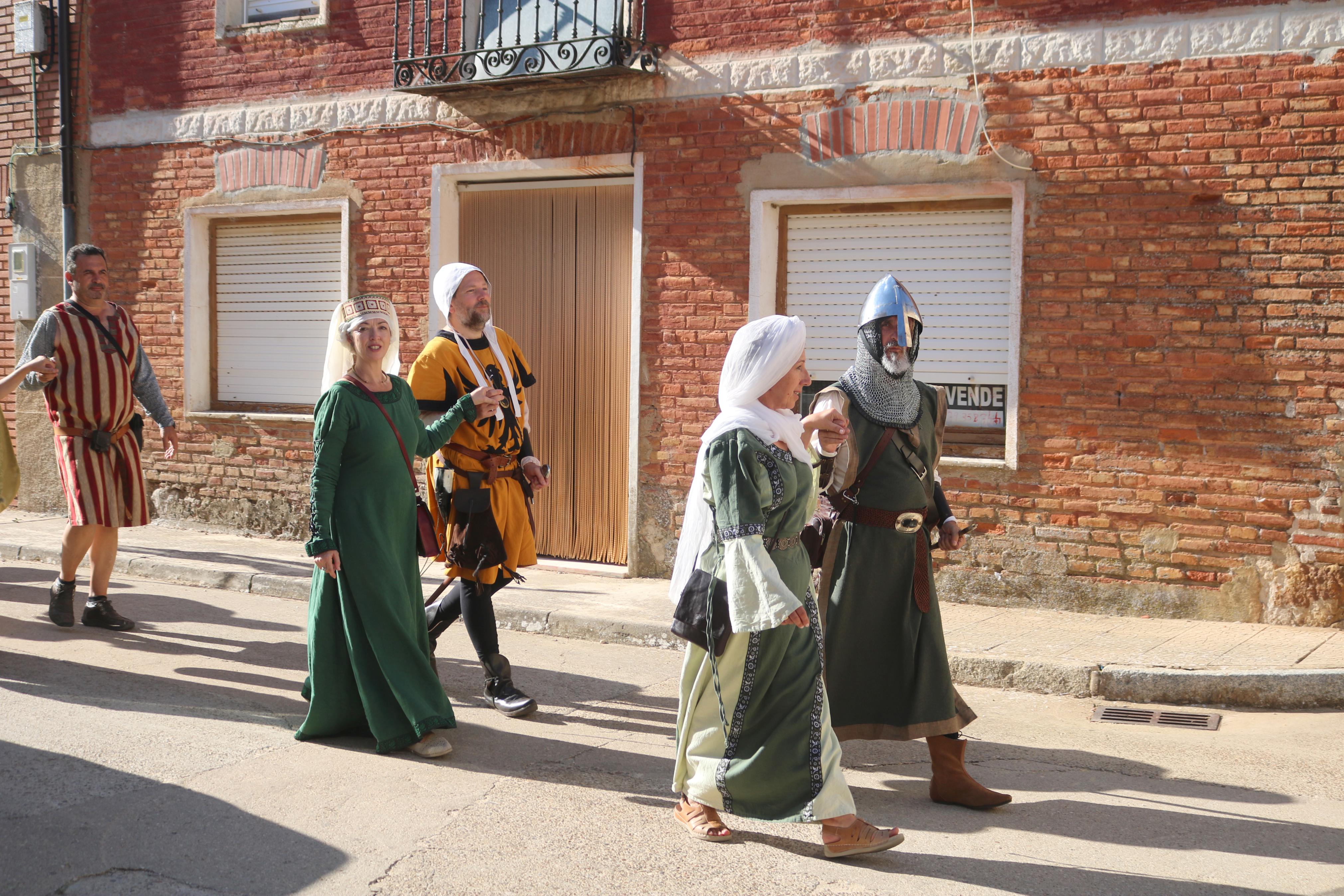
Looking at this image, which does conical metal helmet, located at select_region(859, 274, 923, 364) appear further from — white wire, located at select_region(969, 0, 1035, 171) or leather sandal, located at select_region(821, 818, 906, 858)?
white wire, located at select_region(969, 0, 1035, 171)

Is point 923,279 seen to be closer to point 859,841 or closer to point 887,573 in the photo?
point 887,573

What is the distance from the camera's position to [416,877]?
3.74 m

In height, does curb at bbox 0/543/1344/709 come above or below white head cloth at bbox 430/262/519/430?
below

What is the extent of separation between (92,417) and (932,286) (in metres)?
5.28

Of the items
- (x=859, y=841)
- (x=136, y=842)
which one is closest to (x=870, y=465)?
(x=859, y=841)

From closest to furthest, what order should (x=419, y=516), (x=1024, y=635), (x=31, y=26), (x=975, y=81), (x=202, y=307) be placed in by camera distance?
(x=419, y=516) < (x=1024, y=635) < (x=975, y=81) < (x=202, y=307) < (x=31, y=26)

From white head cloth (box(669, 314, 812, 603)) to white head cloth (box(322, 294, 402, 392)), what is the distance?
1681 millimetres

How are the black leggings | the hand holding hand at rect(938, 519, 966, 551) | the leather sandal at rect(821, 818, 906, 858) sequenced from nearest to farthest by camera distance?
the leather sandal at rect(821, 818, 906, 858), the hand holding hand at rect(938, 519, 966, 551), the black leggings

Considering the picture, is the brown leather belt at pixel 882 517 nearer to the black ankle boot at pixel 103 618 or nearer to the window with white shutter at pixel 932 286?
the window with white shutter at pixel 932 286

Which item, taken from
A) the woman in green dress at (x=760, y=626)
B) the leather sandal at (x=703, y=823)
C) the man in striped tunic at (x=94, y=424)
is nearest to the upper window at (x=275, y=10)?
the man in striped tunic at (x=94, y=424)

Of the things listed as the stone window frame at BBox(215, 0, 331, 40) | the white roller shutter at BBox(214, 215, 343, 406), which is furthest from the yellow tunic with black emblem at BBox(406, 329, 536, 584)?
the stone window frame at BBox(215, 0, 331, 40)

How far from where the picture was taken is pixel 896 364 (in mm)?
4664

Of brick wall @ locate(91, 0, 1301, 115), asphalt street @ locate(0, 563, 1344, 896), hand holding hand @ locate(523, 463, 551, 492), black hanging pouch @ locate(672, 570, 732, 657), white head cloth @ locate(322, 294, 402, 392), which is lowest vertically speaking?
asphalt street @ locate(0, 563, 1344, 896)

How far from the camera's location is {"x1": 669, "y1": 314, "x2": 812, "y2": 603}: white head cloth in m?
3.95
